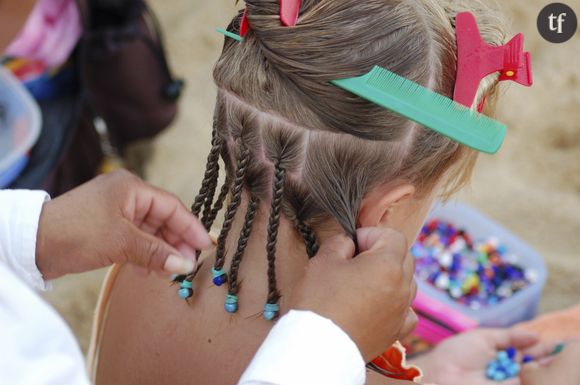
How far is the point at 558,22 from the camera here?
115 cm

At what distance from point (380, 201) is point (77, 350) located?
0.41m

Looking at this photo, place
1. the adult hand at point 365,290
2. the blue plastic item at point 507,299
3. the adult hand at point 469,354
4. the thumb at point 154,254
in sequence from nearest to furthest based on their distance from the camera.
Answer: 1. the adult hand at point 365,290
2. the thumb at point 154,254
3. the adult hand at point 469,354
4. the blue plastic item at point 507,299

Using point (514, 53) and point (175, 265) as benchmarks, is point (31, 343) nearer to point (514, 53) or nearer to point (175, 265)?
point (175, 265)

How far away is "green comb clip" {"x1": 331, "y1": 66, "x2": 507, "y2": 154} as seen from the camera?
0.77 meters

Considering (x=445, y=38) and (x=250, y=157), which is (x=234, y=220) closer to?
(x=250, y=157)

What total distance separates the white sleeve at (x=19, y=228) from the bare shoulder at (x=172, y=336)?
0.18 m

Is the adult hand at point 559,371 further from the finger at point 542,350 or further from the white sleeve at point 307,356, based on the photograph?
the white sleeve at point 307,356

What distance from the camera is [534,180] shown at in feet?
6.13

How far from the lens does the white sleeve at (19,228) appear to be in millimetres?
891

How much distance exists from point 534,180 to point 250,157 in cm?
122

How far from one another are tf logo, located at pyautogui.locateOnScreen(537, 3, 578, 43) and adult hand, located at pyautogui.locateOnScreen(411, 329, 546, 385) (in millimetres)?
588

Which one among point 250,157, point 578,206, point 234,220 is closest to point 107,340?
point 234,220

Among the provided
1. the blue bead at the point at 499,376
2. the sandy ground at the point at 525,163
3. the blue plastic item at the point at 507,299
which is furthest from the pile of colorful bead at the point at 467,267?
the blue bead at the point at 499,376

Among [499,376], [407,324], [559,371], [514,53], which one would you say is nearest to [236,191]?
[407,324]
